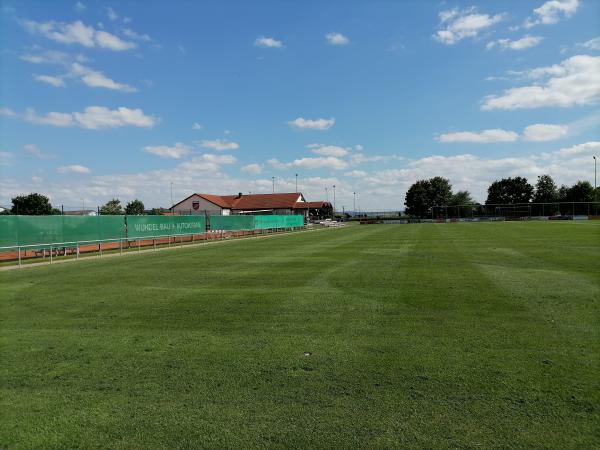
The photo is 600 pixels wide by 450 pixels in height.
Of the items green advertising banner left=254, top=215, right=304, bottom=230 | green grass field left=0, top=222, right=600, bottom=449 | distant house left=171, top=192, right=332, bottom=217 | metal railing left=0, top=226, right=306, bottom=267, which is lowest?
green grass field left=0, top=222, right=600, bottom=449

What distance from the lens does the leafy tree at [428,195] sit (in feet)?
358

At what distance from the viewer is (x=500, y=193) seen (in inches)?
4237

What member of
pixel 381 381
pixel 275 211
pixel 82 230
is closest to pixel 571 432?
pixel 381 381

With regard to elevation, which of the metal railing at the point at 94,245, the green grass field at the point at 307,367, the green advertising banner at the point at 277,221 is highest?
the green advertising banner at the point at 277,221

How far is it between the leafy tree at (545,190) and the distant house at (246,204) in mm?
52622

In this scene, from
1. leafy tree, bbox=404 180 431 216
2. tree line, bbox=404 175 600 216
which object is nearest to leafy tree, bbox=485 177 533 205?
tree line, bbox=404 175 600 216

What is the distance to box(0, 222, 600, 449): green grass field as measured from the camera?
341cm

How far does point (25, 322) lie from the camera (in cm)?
709

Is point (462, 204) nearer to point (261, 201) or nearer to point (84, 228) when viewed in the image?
point (261, 201)

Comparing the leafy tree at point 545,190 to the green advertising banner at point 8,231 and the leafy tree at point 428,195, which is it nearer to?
the leafy tree at point 428,195

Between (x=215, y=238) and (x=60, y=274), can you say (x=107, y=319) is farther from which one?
(x=215, y=238)

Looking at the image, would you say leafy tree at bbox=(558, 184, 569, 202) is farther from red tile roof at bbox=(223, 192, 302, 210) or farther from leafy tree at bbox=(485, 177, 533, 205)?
red tile roof at bbox=(223, 192, 302, 210)

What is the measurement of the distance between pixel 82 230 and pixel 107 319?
1666 cm

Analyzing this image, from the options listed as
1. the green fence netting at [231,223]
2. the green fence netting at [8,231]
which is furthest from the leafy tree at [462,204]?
the green fence netting at [8,231]
